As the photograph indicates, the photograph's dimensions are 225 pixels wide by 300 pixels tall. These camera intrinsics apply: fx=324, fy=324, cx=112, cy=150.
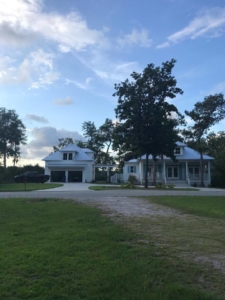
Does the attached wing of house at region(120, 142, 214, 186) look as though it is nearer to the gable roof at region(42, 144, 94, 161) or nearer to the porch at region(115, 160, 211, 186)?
the porch at region(115, 160, 211, 186)

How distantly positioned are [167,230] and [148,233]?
0.60 meters

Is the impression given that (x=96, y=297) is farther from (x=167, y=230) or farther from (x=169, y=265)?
(x=167, y=230)

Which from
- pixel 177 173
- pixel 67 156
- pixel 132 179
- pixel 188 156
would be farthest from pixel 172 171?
pixel 67 156

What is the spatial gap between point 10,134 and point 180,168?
3107 centimetres

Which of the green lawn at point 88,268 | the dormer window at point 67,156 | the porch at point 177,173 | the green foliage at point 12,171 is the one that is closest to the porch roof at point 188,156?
the porch at point 177,173

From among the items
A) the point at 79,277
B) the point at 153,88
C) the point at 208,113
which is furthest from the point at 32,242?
the point at 208,113

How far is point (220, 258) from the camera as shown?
200 inches

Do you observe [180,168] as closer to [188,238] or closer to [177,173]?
[177,173]

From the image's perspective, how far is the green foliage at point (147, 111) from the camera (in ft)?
101

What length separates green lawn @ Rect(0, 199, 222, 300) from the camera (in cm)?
369

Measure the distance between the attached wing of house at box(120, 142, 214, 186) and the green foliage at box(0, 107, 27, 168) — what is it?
993 inches

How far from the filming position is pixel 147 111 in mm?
30844

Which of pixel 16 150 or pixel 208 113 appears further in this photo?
pixel 16 150

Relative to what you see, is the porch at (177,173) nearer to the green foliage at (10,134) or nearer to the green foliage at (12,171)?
the green foliage at (12,171)
